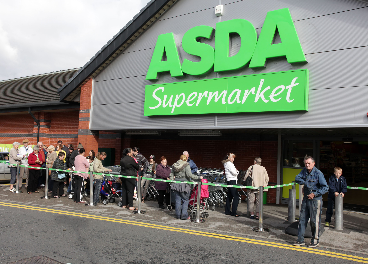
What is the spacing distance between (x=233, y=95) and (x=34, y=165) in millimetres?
8317

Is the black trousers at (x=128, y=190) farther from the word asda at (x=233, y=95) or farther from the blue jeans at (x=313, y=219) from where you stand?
the blue jeans at (x=313, y=219)

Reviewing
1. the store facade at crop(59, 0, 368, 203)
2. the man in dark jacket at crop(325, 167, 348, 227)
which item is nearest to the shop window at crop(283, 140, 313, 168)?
the store facade at crop(59, 0, 368, 203)

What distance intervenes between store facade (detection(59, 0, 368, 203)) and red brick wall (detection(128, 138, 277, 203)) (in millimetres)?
46

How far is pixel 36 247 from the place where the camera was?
6277mm

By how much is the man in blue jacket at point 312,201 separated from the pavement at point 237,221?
12.6 inches

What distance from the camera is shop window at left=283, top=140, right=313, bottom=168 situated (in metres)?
13.0

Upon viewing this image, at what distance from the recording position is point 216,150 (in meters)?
14.6

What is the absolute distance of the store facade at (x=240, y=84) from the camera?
9891 mm

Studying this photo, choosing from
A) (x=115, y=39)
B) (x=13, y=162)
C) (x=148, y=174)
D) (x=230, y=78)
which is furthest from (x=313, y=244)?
(x=13, y=162)

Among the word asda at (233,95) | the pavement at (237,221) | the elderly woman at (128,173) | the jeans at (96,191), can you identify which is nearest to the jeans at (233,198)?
the pavement at (237,221)

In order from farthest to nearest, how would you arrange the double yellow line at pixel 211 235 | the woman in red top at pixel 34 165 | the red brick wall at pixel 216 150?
the red brick wall at pixel 216 150 < the woman in red top at pixel 34 165 < the double yellow line at pixel 211 235

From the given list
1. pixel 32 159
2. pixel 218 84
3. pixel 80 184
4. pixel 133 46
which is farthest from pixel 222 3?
pixel 32 159

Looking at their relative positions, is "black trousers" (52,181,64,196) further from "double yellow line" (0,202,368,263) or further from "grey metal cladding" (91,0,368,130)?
"grey metal cladding" (91,0,368,130)

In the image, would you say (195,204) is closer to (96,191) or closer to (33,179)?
(96,191)
